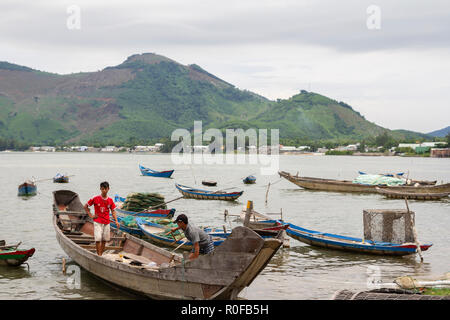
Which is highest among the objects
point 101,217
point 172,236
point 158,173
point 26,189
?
point 101,217

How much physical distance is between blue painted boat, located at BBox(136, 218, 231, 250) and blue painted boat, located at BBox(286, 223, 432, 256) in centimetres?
326

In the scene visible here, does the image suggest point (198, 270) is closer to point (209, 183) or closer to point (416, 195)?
point (416, 195)

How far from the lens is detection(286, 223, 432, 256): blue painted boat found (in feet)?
57.0

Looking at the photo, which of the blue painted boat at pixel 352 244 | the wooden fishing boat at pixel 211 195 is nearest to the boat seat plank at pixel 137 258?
the blue painted boat at pixel 352 244

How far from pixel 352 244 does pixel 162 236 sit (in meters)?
7.39

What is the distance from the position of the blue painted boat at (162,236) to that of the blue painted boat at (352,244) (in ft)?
10.7

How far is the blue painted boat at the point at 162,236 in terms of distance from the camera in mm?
17844

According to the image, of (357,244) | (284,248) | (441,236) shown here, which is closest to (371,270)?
(357,244)

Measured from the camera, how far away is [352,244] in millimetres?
18062

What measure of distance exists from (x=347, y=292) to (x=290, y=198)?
33784mm

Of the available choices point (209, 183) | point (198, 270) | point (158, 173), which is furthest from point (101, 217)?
point (158, 173)

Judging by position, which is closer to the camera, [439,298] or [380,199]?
[439,298]
